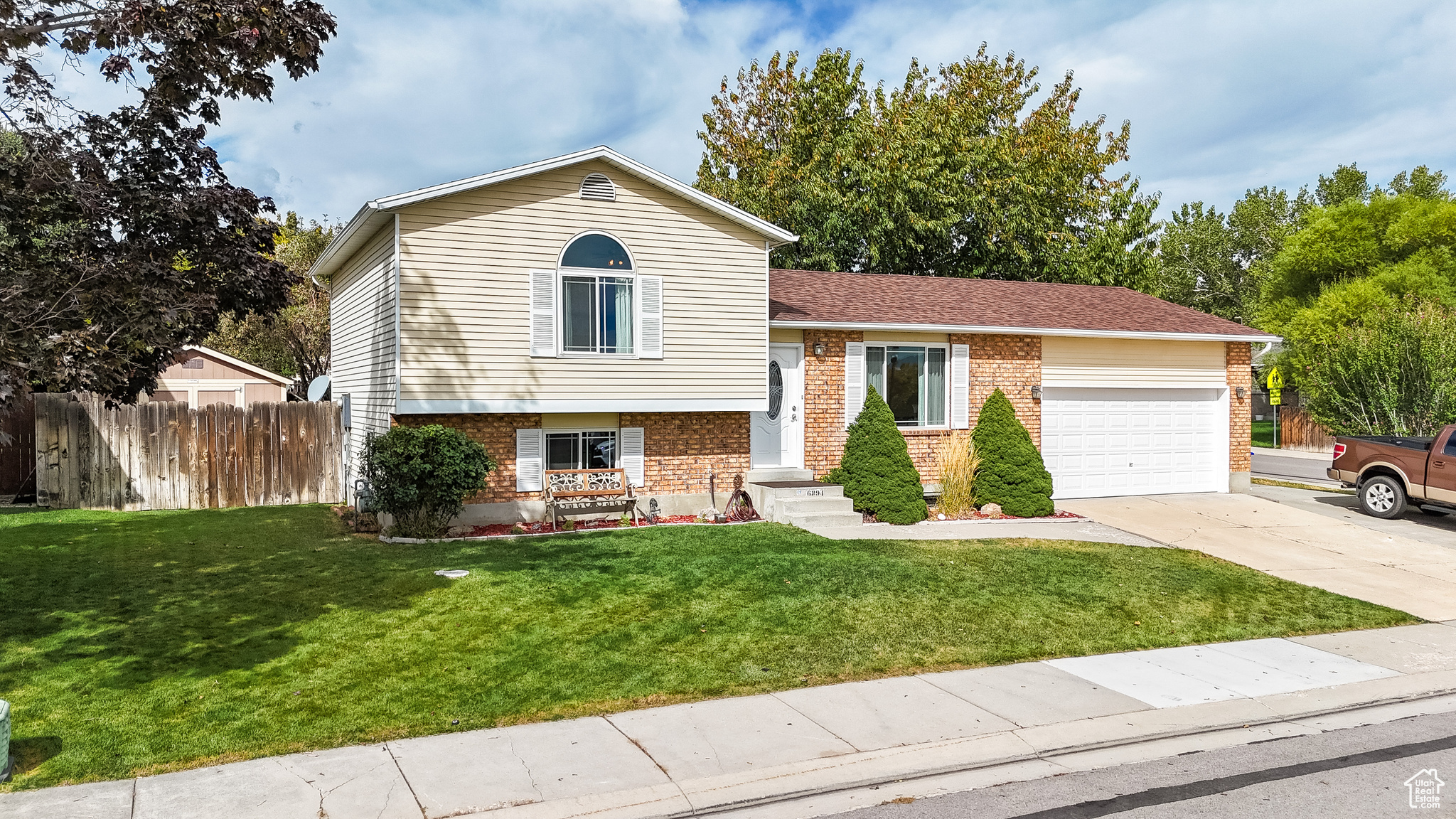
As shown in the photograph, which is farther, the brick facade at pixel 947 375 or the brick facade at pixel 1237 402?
the brick facade at pixel 1237 402

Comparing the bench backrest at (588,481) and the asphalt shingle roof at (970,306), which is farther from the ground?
the asphalt shingle roof at (970,306)

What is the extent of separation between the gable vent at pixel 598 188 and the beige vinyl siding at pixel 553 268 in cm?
8

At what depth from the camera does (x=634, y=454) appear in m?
14.3

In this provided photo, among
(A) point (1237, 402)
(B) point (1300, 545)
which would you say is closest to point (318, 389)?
(B) point (1300, 545)

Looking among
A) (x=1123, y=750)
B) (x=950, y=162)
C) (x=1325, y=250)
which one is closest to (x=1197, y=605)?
(x=1123, y=750)

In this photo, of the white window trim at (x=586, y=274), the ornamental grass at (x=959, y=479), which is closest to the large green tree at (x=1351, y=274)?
the ornamental grass at (x=959, y=479)

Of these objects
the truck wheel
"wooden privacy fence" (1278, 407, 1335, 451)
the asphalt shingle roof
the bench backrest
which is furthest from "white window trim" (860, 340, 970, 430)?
"wooden privacy fence" (1278, 407, 1335, 451)

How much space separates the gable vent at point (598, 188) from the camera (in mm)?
13547

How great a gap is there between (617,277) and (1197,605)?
28.2 feet

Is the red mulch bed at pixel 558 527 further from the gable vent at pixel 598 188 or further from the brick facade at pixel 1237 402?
the brick facade at pixel 1237 402

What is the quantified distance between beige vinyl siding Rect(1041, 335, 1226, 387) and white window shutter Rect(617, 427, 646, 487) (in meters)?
7.76

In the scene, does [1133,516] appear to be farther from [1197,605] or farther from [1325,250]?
[1325,250]

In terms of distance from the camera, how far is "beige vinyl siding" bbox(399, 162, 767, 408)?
12719mm

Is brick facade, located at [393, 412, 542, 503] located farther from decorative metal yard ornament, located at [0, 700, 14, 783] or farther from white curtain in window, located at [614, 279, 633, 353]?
decorative metal yard ornament, located at [0, 700, 14, 783]
